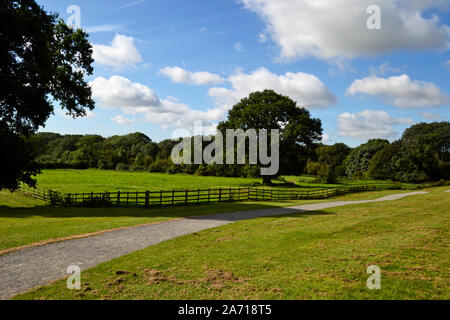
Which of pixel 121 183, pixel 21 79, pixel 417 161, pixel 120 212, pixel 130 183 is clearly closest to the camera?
pixel 21 79

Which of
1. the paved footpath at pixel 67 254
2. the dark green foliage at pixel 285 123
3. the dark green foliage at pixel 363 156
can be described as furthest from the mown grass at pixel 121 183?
the dark green foliage at pixel 363 156

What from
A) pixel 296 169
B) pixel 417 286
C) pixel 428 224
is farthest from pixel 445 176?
pixel 417 286

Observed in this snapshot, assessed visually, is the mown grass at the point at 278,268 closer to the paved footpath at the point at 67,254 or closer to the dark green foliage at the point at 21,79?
the paved footpath at the point at 67,254

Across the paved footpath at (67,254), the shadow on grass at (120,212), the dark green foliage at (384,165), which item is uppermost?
the dark green foliage at (384,165)

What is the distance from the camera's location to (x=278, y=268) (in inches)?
292

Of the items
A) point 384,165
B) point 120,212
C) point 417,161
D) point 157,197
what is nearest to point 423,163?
point 417,161

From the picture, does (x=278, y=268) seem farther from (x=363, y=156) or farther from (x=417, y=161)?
(x=363, y=156)

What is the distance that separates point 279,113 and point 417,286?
3821cm

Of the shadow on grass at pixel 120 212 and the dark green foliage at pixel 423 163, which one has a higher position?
the dark green foliage at pixel 423 163

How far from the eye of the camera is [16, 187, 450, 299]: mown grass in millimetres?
5992

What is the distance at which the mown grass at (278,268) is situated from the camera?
5992 mm
